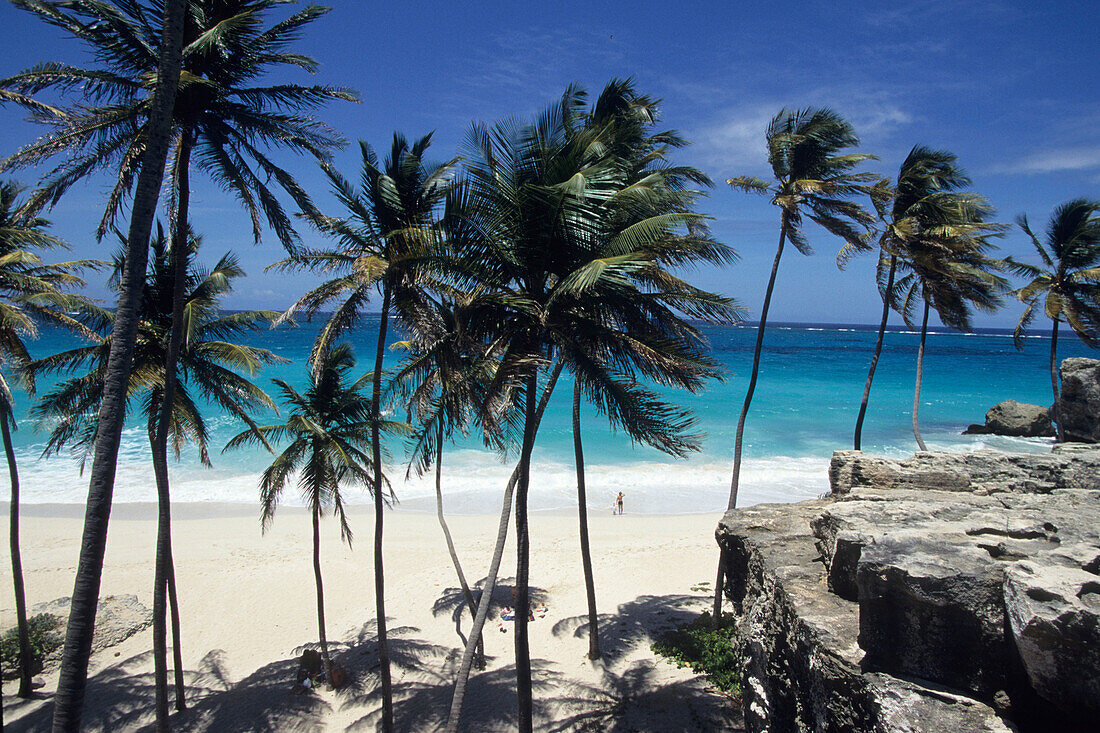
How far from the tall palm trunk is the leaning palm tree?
2.33 m

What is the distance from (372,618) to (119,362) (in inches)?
424

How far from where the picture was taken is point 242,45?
729 cm

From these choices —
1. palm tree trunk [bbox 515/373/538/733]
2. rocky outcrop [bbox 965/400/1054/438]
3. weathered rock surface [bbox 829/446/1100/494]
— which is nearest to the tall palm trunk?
palm tree trunk [bbox 515/373/538/733]

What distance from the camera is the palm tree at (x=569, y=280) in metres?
6.17

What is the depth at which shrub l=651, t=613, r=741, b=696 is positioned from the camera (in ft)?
31.7

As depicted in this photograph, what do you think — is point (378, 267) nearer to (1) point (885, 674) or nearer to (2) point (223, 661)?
(1) point (885, 674)

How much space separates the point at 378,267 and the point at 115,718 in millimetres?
10444

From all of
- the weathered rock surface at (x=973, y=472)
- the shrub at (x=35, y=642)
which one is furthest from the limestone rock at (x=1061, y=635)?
the shrub at (x=35, y=642)

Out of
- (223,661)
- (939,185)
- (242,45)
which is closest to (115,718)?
(223,661)

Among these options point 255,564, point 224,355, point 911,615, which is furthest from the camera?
point 255,564

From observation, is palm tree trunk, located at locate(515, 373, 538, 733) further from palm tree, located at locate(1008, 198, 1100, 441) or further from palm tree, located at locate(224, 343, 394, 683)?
palm tree, located at locate(1008, 198, 1100, 441)

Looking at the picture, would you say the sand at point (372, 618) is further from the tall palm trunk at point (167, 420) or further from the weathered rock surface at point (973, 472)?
the weathered rock surface at point (973, 472)

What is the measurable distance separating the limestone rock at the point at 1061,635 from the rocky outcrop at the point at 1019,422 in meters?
39.3

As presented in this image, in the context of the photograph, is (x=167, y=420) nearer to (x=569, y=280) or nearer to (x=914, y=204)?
(x=569, y=280)
